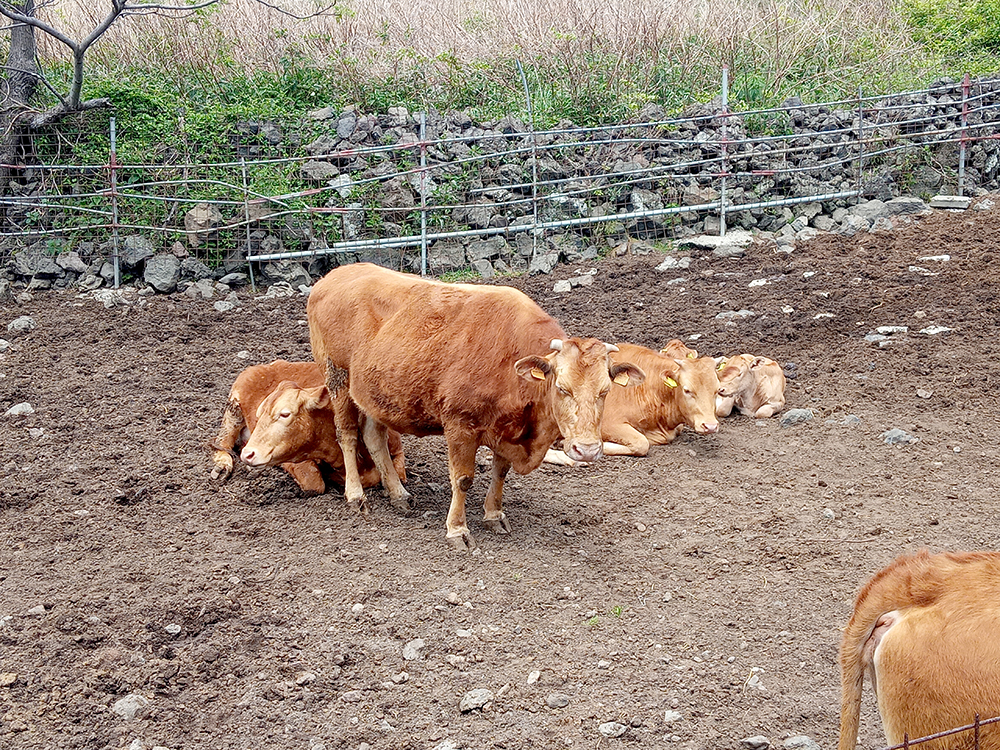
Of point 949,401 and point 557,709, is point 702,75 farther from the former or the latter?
point 557,709

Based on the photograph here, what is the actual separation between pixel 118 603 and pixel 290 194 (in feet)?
28.8

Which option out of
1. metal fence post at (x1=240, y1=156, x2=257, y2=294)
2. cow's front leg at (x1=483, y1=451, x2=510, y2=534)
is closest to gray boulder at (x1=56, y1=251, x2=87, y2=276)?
metal fence post at (x1=240, y1=156, x2=257, y2=294)

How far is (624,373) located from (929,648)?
309 cm

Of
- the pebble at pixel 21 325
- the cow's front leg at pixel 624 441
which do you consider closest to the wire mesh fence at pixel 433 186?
the pebble at pixel 21 325

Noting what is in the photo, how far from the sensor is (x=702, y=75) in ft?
57.4

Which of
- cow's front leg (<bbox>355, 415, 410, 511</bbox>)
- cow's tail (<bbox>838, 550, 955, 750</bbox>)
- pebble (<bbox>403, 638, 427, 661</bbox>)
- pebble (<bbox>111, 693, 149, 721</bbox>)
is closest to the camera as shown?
cow's tail (<bbox>838, 550, 955, 750</bbox>)

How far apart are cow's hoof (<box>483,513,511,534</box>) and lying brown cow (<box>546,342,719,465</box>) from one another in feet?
5.73

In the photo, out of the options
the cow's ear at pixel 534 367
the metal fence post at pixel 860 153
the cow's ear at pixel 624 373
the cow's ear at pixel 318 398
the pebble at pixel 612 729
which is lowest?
the pebble at pixel 612 729

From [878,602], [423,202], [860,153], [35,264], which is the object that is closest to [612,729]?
[878,602]

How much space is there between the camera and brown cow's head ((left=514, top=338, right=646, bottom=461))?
5.77 metres

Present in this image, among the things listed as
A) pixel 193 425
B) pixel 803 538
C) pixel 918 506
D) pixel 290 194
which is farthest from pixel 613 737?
pixel 290 194

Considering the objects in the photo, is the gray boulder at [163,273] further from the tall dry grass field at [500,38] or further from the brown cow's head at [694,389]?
the brown cow's head at [694,389]

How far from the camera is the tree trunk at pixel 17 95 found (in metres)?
14.1

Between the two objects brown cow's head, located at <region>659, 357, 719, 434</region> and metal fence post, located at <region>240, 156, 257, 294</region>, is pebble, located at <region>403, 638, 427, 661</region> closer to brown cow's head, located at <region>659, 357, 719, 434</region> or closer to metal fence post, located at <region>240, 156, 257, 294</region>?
brown cow's head, located at <region>659, 357, 719, 434</region>
